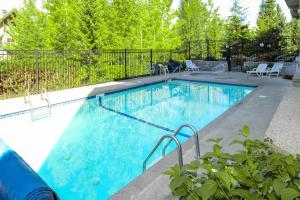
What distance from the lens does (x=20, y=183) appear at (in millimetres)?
1926

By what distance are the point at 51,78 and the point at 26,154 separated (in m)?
5.12

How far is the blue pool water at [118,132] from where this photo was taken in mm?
3994

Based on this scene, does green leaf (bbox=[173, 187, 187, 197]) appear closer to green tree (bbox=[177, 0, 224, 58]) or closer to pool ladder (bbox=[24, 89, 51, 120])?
pool ladder (bbox=[24, 89, 51, 120])

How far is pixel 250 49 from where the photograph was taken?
696 inches

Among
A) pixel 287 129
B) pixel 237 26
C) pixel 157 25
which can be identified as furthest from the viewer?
pixel 237 26

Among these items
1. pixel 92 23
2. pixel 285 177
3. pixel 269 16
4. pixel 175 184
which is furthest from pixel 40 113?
pixel 269 16

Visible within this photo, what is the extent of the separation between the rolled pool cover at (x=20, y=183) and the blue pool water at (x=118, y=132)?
5.41 feet

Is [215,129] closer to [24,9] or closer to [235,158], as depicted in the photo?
[235,158]

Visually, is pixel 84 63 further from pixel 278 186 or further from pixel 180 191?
pixel 278 186

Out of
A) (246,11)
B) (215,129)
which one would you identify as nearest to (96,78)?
(215,129)

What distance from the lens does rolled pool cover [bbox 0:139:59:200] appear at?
6.04 feet

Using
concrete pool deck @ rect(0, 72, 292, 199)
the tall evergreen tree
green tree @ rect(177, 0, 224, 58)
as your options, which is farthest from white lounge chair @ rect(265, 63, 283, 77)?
the tall evergreen tree

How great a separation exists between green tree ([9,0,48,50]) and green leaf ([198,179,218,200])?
1629 centimetres

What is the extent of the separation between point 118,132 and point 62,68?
5.17m
